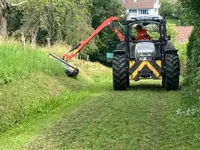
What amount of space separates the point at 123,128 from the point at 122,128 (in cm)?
2

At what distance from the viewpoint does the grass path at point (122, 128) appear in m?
7.10

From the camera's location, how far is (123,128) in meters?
8.23

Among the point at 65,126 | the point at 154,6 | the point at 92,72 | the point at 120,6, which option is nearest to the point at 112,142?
the point at 65,126

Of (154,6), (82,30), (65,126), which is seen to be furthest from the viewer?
(154,6)

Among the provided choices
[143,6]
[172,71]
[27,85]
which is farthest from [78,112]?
[143,6]

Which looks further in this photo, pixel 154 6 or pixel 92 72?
pixel 154 6

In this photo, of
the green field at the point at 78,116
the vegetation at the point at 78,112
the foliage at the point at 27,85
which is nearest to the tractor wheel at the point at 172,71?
the vegetation at the point at 78,112

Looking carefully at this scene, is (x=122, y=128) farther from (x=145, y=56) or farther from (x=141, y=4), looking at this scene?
(x=141, y=4)

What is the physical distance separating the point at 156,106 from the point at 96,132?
3.36 metres

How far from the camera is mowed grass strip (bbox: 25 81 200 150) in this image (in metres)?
7.11

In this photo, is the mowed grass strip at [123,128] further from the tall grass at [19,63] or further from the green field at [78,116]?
the tall grass at [19,63]

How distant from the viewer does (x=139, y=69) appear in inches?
581

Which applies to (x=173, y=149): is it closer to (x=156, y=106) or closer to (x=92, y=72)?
(x=156, y=106)

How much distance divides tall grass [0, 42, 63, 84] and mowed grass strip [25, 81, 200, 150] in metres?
1.97
